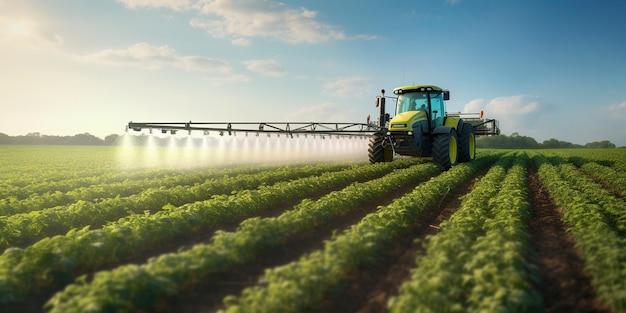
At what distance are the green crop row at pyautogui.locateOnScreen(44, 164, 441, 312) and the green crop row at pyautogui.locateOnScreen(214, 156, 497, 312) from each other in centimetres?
77

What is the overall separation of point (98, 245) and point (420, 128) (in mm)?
15914

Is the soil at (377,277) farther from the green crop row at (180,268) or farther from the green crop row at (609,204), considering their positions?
the green crop row at (609,204)

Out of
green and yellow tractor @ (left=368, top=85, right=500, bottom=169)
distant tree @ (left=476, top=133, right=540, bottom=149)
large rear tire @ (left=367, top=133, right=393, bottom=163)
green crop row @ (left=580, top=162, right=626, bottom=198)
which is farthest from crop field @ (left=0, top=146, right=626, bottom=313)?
distant tree @ (left=476, top=133, right=540, bottom=149)

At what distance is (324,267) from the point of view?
18.1 feet

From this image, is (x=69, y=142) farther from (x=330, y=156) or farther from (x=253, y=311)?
(x=253, y=311)

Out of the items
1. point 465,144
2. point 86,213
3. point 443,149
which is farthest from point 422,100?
point 86,213

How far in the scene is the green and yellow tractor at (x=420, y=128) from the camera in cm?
1952

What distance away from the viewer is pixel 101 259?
23.2ft

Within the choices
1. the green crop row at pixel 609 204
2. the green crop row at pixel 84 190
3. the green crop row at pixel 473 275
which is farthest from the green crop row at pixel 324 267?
the green crop row at pixel 84 190

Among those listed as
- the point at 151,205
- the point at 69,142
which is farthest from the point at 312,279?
the point at 69,142

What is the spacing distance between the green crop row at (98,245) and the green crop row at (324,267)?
8.92 feet

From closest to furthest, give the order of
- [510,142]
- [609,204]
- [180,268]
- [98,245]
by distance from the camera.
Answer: [180,268] → [98,245] → [609,204] → [510,142]

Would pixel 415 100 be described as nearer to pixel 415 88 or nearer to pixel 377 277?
pixel 415 88

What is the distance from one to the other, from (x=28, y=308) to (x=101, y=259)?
1.61 metres
